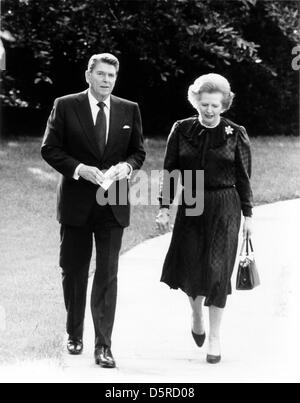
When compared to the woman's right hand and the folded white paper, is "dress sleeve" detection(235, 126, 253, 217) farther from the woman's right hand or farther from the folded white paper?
the folded white paper

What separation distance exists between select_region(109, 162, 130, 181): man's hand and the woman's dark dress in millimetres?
345

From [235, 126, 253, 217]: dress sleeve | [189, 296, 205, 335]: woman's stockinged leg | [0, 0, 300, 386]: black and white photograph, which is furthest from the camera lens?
[189, 296, 205, 335]: woman's stockinged leg

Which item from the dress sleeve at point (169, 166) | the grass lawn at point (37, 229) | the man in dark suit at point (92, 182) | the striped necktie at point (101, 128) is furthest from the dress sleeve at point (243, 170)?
the grass lawn at point (37, 229)

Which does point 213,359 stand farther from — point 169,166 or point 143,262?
point 143,262

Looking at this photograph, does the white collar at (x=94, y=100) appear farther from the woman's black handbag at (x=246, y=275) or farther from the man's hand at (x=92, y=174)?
the woman's black handbag at (x=246, y=275)

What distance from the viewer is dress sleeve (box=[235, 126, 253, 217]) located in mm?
5562

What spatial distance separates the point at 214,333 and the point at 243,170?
98 centimetres

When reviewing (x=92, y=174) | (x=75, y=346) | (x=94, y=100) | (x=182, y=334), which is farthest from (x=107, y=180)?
(x=182, y=334)

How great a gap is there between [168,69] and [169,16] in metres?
1.49

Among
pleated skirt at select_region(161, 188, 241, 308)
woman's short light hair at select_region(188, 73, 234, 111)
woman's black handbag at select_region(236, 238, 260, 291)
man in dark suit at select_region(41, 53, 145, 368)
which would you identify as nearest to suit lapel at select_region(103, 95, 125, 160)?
man in dark suit at select_region(41, 53, 145, 368)

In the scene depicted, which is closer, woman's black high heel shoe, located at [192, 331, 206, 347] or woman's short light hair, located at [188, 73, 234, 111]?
woman's short light hair, located at [188, 73, 234, 111]

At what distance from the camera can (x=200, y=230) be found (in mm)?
5609
